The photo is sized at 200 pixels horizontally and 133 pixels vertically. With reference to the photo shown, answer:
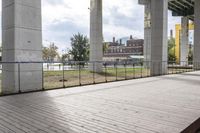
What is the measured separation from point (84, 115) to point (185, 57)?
41633 mm

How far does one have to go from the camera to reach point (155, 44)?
18031 millimetres

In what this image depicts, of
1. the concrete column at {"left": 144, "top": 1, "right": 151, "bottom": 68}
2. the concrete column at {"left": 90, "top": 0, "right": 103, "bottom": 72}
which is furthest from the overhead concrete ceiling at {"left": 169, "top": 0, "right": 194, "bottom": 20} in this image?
the concrete column at {"left": 90, "top": 0, "right": 103, "bottom": 72}

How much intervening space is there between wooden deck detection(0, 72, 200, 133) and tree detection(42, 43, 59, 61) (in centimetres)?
6083

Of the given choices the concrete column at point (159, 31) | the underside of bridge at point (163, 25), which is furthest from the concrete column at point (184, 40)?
the concrete column at point (159, 31)

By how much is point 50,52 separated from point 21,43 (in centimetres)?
6159

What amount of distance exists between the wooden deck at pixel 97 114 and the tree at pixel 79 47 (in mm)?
31424

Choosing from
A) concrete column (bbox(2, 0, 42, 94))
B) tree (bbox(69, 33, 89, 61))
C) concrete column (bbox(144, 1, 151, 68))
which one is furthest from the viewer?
tree (bbox(69, 33, 89, 61))

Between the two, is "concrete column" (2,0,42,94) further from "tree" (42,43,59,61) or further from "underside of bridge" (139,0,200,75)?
"tree" (42,43,59,61)

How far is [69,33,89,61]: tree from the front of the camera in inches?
1517

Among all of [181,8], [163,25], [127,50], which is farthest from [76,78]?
[127,50]

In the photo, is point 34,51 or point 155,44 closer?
point 34,51

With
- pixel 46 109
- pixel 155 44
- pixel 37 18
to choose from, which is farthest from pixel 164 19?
pixel 46 109

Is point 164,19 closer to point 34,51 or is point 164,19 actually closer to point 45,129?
point 34,51

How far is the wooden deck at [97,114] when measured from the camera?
4039mm
